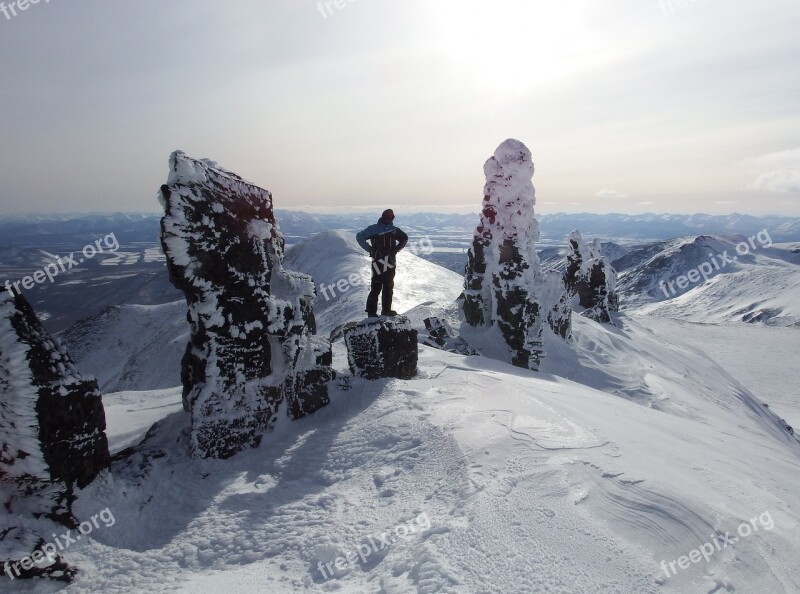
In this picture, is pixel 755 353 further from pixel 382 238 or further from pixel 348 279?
pixel 382 238

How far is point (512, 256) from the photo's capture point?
54.5 feet

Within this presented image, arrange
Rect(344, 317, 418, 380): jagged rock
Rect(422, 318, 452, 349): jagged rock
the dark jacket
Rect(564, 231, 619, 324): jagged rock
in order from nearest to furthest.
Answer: Rect(344, 317, 418, 380): jagged rock → the dark jacket → Rect(422, 318, 452, 349): jagged rock → Rect(564, 231, 619, 324): jagged rock

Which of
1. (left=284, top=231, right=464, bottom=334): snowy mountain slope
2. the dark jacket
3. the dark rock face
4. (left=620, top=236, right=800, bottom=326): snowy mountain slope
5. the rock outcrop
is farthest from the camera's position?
(left=620, top=236, right=800, bottom=326): snowy mountain slope

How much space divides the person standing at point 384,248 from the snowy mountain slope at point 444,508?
10.8 ft

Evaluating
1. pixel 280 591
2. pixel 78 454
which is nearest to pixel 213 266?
pixel 78 454

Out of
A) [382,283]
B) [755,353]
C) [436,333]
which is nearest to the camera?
[382,283]

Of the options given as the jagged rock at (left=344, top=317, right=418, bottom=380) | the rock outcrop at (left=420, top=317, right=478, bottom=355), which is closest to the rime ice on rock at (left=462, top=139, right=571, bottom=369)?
the rock outcrop at (left=420, top=317, right=478, bottom=355)

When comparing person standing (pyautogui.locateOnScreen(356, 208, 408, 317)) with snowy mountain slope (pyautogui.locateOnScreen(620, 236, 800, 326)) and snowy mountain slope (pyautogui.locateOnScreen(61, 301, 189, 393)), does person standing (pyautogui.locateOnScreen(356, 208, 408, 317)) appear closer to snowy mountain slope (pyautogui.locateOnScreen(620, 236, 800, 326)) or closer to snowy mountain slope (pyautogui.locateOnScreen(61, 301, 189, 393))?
snowy mountain slope (pyautogui.locateOnScreen(61, 301, 189, 393))

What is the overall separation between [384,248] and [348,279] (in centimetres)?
3679

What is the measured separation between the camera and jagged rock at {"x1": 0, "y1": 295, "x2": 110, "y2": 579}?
14.3ft

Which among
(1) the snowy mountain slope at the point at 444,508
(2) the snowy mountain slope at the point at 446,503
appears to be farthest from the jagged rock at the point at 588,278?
(1) the snowy mountain slope at the point at 444,508

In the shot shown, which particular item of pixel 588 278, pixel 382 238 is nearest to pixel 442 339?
pixel 382 238

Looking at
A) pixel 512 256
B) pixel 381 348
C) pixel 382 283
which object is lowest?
pixel 381 348

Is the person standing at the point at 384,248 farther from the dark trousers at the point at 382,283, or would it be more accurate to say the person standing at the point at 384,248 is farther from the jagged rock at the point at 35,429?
the jagged rock at the point at 35,429
